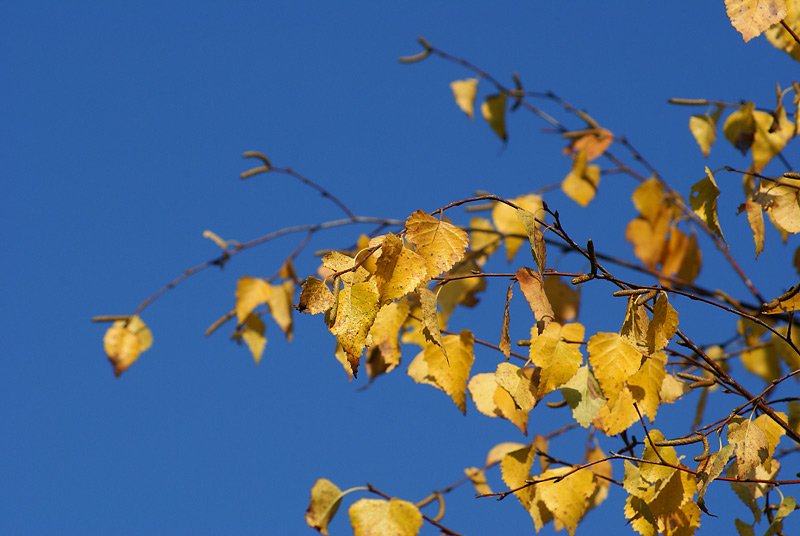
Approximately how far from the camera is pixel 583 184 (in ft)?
6.28

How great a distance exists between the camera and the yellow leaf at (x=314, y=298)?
72 centimetres

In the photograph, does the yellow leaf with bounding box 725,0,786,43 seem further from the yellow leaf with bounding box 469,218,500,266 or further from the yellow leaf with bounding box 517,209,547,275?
the yellow leaf with bounding box 469,218,500,266

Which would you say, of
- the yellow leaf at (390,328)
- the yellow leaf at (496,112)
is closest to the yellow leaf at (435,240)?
the yellow leaf at (390,328)

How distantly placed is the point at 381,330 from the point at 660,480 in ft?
1.42

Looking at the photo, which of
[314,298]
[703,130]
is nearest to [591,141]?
[703,130]

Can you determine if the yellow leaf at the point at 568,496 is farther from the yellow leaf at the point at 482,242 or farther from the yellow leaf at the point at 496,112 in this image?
the yellow leaf at the point at 496,112

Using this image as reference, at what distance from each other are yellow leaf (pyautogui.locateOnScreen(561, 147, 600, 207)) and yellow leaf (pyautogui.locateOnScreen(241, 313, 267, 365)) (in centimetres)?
85

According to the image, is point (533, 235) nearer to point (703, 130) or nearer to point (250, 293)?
point (703, 130)

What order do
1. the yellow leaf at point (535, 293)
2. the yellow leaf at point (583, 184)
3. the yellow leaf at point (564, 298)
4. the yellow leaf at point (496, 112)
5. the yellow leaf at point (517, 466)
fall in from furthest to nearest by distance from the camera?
1. the yellow leaf at point (496, 112)
2. the yellow leaf at point (583, 184)
3. the yellow leaf at point (564, 298)
4. the yellow leaf at point (517, 466)
5. the yellow leaf at point (535, 293)

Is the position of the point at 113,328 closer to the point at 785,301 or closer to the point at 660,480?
the point at 660,480

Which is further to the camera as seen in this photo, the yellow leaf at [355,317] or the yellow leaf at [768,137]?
the yellow leaf at [768,137]

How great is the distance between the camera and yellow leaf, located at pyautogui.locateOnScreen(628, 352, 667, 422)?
944 mm

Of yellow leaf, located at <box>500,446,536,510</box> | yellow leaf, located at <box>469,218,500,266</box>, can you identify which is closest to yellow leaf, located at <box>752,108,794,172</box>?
yellow leaf, located at <box>469,218,500,266</box>

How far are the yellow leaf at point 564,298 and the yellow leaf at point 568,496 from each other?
2.21 ft
